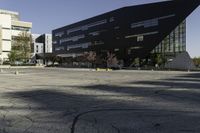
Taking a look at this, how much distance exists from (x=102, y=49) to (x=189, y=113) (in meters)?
117

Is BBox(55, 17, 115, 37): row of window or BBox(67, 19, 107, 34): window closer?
BBox(55, 17, 115, 37): row of window

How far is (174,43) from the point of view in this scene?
97.8m

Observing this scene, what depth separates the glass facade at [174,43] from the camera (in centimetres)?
9598

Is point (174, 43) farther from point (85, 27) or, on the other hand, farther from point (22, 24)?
point (22, 24)

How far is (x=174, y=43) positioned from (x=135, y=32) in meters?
15.0

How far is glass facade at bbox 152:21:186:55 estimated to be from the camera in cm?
9598

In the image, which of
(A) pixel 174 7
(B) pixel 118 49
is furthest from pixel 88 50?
(A) pixel 174 7

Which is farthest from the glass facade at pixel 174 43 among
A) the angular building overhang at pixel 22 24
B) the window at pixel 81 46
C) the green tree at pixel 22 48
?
the angular building overhang at pixel 22 24

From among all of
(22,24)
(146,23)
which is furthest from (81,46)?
(146,23)

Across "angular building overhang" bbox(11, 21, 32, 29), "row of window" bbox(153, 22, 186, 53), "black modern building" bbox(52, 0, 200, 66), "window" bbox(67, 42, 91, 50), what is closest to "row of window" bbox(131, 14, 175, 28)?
"black modern building" bbox(52, 0, 200, 66)

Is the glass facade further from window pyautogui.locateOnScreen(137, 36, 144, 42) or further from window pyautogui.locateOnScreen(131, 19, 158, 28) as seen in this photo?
window pyautogui.locateOnScreen(137, 36, 144, 42)

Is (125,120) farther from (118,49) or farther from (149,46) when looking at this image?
(118,49)

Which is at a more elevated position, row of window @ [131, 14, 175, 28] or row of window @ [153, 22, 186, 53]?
row of window @ [131, 14, 175, 28]

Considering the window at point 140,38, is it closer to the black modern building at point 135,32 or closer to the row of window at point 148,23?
the black modern building at point 135,32
